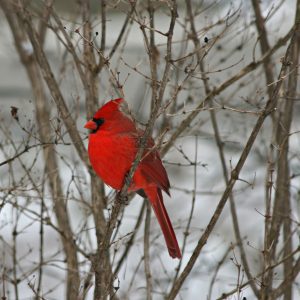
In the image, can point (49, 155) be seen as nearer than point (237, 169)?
No

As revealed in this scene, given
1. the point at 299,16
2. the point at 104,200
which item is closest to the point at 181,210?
the point at 104,200

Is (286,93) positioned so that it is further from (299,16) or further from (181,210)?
(181,210)

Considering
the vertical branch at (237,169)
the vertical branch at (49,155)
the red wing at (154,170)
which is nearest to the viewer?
the vertical branch at (237,169)

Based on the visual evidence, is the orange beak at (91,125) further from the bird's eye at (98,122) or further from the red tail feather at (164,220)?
the red tail feather at (164,220)

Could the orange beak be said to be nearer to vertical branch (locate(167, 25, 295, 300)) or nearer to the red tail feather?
the red tail feather

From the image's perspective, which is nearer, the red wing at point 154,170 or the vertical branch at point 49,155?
the red wing at point 154,170

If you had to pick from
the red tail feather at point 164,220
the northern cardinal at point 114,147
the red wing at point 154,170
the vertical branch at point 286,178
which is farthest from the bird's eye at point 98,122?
the vertical branch at point 286,178

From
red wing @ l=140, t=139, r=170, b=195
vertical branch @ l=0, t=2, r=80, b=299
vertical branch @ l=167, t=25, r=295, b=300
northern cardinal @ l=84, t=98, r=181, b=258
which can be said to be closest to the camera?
vertical branch @ l=167, t=25, r=295, b=300

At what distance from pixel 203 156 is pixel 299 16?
3.49 metres

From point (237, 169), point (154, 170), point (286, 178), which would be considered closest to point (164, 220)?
point (154, 170)

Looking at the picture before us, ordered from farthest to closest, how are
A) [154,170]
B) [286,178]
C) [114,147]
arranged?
1. [286,178]
2. [154,170]
3. [114,147]

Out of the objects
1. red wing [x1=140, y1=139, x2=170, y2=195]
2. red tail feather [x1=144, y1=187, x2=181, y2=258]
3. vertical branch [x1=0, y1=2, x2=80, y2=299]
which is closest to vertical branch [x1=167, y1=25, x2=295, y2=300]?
red tail feather [x1=144, y1=187, x2=181, y2=258]

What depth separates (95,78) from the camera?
113 inches

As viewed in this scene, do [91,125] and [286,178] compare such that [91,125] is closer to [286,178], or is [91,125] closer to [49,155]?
[49,155]
